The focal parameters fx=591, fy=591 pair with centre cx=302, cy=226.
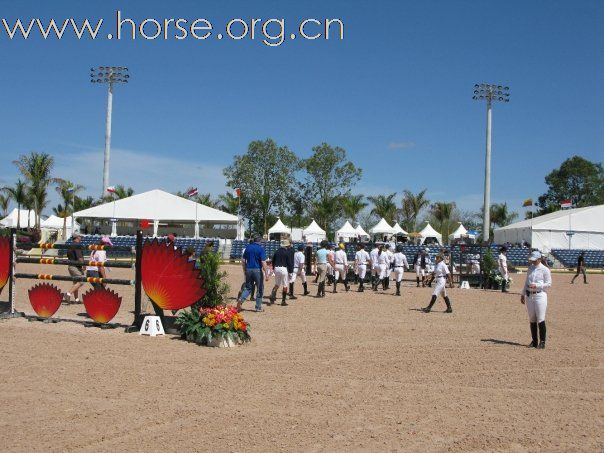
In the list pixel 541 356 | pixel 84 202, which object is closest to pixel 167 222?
pixel 84 202

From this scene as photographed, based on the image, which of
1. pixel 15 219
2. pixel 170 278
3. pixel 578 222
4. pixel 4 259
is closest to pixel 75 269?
pixel 4 259

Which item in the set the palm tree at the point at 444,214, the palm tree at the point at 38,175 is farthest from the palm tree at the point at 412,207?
the palm tree at the point at 38,175

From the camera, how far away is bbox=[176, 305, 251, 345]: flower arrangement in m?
9.34

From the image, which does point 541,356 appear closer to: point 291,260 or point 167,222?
point 291,260

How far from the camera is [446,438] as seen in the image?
5.25 m

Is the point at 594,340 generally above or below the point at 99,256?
below

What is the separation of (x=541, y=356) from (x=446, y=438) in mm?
4585

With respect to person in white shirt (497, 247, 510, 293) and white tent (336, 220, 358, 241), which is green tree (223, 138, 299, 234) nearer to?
white tent (336, 220, 358, 241)

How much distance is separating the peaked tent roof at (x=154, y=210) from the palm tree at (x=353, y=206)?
14060 millimetres

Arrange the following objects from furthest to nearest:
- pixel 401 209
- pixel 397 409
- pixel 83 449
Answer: pixel 401 209 → pixel 397 409 → pixel 83 449

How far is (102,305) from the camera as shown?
1062cm

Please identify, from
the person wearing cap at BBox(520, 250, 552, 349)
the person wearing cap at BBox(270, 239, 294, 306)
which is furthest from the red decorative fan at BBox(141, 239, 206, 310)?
the person wearing cap at BBox(520, 250, 552, 349)

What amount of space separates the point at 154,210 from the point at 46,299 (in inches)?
1340

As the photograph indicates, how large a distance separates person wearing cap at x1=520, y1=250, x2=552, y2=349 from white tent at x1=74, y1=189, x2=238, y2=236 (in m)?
34.8
